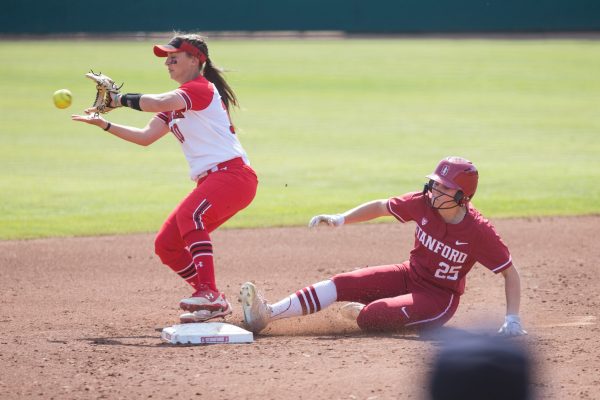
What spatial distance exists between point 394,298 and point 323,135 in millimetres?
11507

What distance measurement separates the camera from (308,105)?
2212cm

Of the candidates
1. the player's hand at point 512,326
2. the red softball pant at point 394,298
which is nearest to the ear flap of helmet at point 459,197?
the red softball pant at point 394,298

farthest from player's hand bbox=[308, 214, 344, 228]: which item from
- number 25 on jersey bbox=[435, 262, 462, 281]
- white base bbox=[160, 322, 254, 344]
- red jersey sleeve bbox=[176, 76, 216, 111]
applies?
red jersey sleeve bbox=[176, 76, 216, 111]

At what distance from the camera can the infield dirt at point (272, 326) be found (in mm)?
4762

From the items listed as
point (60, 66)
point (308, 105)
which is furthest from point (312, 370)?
point (60, 66)

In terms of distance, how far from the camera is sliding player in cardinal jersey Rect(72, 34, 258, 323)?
6.11 m

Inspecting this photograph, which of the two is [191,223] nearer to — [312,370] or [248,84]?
[312,370]

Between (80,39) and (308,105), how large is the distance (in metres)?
20.8

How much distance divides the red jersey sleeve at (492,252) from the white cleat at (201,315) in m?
1.74

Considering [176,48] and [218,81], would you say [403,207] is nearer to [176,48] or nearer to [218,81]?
[218,81]

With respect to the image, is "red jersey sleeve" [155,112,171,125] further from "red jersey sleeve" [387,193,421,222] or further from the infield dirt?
"red jersey sleeve" [387,193,421,222]

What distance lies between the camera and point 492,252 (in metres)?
5.73

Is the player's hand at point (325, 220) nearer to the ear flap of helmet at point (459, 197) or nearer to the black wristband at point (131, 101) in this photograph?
the ear flap of helmet at point (459, 197)

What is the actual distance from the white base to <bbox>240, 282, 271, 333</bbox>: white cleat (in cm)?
14
